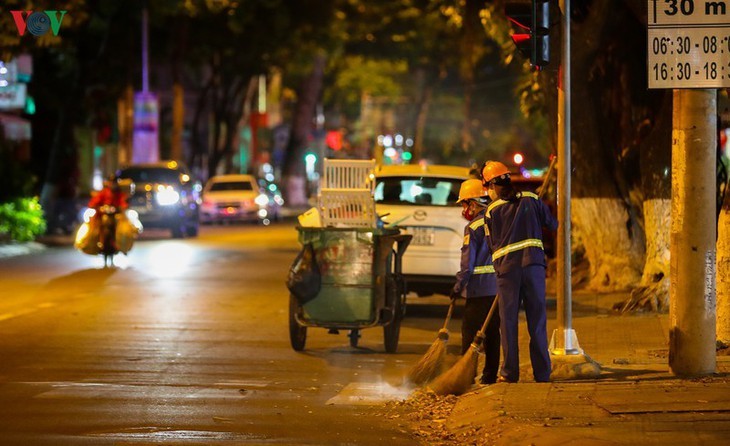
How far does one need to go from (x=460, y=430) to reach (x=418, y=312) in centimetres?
783

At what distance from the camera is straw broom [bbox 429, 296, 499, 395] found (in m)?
10.0

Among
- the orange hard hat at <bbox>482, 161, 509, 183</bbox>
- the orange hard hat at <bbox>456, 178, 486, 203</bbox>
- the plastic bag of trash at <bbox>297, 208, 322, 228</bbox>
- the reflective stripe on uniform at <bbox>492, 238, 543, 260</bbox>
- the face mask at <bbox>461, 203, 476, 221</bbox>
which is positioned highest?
the orange hard hat at <bbox>482, 161, 509, 183</bbox>

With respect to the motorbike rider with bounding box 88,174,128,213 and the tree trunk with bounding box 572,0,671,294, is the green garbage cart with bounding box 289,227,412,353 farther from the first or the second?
the motorbike rider with bounding box 88,174,128,213

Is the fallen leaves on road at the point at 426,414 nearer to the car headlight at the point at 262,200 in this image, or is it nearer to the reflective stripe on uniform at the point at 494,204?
the reflective stripe on uniform at the point at 494,204

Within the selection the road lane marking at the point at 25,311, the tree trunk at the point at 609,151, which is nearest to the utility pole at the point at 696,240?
the tree trunk at the point at 609,151

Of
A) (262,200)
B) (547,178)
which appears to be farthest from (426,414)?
(262,200)

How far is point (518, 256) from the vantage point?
32.1ft

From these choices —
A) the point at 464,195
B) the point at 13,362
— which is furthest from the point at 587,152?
the point at 13,362

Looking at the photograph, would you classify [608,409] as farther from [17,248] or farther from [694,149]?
[17,248]

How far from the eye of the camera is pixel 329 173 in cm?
1310

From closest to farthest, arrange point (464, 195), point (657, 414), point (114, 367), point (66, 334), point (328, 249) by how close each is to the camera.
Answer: point (657, 414) < point (464, 195) < point (114, 367) < point (328, 249) < point (66, 334)

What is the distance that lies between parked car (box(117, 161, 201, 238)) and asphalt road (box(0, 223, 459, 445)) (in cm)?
1025

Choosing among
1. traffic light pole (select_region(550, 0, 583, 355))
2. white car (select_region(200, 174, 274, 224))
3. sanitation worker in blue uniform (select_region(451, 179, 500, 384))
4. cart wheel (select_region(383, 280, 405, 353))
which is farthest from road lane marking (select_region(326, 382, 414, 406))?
white car (select_region(200, 174, 274, 224))

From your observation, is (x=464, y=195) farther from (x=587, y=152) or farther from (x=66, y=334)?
(x=587, y=152)
